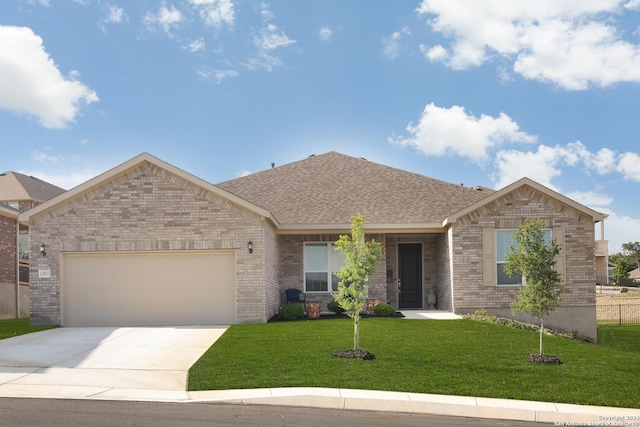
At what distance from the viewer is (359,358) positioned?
42.7 ft

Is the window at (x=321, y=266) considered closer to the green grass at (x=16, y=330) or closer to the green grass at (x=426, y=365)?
the green grass at (x=426, y=365)

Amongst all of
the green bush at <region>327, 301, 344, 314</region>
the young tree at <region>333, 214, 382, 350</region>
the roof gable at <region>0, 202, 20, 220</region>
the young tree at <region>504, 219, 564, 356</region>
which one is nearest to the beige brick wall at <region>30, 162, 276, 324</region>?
the green bush at <region>327, 301, 344, 314</region>

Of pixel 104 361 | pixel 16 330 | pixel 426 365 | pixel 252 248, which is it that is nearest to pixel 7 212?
pixel 16 330

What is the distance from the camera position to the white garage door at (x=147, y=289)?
63.0 feet

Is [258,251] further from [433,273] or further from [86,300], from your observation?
[433,273]

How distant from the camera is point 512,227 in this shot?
20.6m

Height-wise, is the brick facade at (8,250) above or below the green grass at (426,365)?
above

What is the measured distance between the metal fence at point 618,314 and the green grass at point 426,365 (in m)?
16.8

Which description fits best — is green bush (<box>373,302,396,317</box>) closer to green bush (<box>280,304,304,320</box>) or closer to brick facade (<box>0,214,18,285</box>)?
→ green bush (<box>280,304,304,320</box>)

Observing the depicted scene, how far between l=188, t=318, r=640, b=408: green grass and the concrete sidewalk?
0.40 meters

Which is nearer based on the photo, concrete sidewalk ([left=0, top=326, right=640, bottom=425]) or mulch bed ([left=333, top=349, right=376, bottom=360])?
concrete sidewalk ([left=0, top=326, right=640, bottom=425])

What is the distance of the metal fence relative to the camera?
103 ft

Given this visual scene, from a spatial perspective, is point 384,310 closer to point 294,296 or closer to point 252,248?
point 294,296

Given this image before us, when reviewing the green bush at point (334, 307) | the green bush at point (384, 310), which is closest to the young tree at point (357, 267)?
the green bush at point (384, 310)
